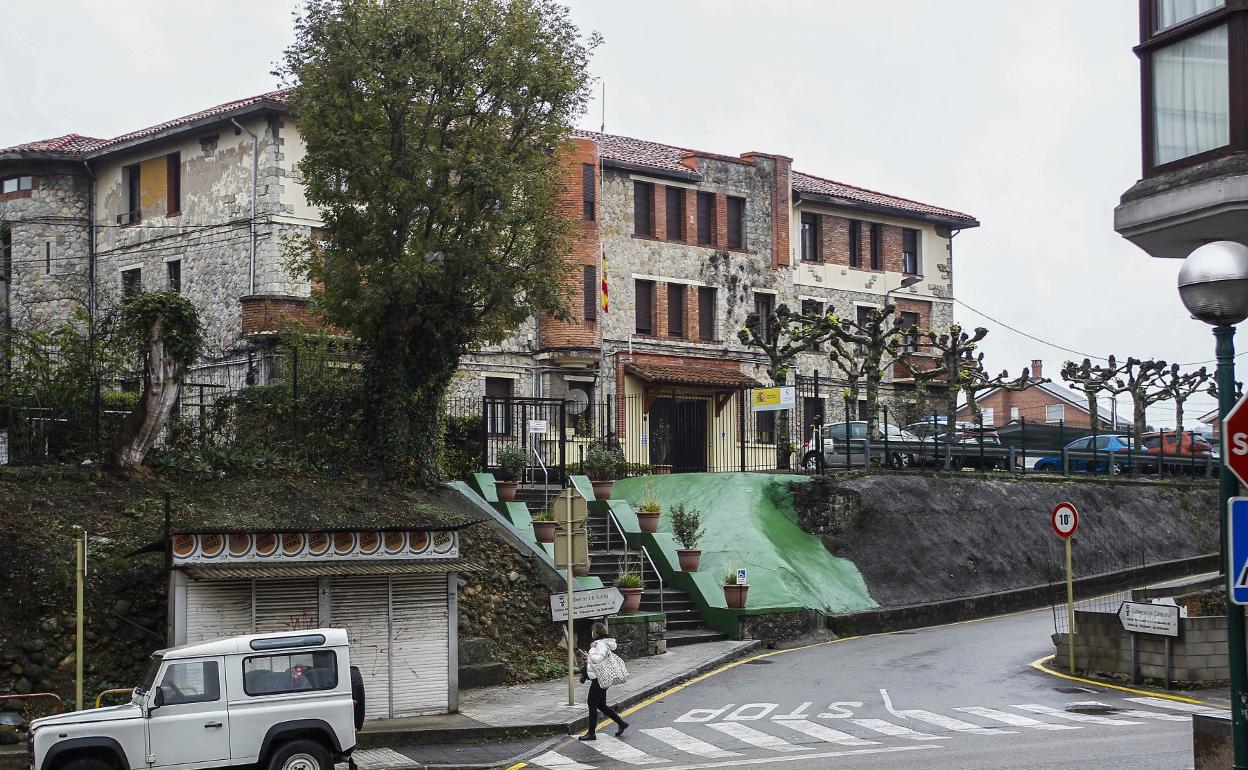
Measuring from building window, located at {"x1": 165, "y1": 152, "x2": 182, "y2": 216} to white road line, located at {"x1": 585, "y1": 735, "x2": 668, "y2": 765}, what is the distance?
92.4 ft

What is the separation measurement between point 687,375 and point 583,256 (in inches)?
203

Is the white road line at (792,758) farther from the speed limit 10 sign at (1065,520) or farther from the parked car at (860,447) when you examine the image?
the parked car at (860,447)

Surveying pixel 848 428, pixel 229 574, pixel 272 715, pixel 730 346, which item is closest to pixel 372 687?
pixel 229 574

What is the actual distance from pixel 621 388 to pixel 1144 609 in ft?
77.8

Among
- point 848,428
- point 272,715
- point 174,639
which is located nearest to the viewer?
point 272,715

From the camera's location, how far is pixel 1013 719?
1875 cm

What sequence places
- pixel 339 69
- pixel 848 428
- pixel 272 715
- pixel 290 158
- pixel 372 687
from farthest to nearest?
pixel 290 158 < pixel 848 428 < pixel 339 69 < pixel 372 687 < pixel 272 715

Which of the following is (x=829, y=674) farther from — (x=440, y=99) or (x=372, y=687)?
(x=440, y=99)

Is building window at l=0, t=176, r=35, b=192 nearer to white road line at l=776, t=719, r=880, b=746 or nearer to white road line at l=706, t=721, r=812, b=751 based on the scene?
white road line at l=706, t=721, r=812, b=751

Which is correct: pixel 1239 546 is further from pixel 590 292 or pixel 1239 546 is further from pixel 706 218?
pixel 706 218

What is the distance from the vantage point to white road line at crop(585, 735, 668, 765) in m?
16.1

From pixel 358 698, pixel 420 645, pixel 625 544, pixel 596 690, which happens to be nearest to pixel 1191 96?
pixel 358 698

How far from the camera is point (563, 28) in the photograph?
27.7 meters

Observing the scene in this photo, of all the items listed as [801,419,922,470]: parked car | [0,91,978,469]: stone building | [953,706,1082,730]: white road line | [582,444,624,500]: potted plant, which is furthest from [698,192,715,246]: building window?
[953,706,1082,730]: white road line
